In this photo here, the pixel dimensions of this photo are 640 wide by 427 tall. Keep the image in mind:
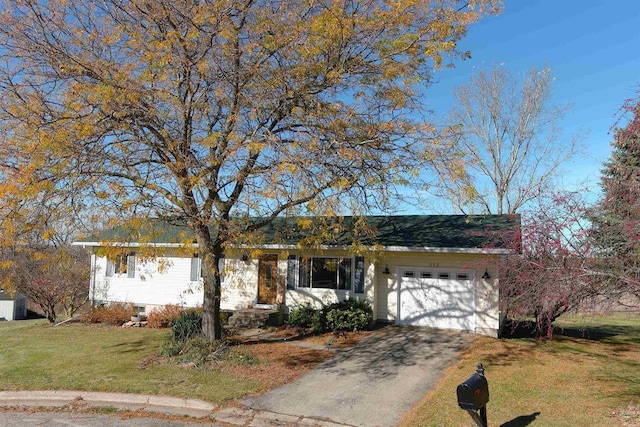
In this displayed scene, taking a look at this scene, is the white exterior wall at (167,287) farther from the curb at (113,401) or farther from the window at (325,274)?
the curb at (113,401)

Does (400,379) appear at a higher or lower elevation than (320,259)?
lower

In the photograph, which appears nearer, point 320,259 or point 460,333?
point 460,333

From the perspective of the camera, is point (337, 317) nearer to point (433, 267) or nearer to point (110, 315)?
point (433, 267)

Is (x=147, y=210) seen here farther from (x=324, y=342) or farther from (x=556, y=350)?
(x=556, y=350)

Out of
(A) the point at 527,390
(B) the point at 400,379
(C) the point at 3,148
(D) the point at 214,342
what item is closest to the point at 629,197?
(A) the point at 527,390

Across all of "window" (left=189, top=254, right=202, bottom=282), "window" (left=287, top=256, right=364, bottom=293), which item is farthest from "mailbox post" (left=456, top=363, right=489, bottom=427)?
"window" (left=189, top=254, right=202, bottom=282)

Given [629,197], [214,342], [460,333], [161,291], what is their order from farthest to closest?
[161,291] < [460,333] < [214,342] < [629,197]

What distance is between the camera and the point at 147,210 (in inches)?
392

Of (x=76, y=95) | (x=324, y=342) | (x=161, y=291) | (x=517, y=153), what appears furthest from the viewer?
(x=517, y=153)

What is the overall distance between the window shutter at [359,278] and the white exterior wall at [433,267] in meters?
0.56

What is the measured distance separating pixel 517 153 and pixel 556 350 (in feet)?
57.9

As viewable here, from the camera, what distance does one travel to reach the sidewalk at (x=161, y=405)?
751cm

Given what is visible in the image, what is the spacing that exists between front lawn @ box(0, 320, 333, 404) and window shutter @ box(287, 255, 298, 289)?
418 cm

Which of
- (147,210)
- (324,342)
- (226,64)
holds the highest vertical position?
(226,64)
